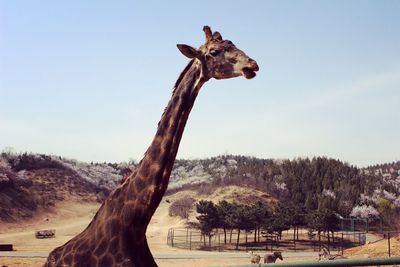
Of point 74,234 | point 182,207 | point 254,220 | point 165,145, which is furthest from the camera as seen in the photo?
point 182,207

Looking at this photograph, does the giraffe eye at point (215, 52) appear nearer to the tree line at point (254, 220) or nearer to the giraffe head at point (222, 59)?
the giraffe head at point (222, 59)

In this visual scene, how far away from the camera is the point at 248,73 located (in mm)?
4867

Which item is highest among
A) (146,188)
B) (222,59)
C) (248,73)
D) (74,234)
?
(222,59)

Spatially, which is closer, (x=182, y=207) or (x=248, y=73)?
(x=248, y=73)

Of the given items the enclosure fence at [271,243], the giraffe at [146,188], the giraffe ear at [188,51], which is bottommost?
the enclosure fence at [271,243]

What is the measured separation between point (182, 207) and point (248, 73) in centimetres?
5169

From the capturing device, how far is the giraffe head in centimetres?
493

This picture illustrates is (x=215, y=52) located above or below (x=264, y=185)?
below

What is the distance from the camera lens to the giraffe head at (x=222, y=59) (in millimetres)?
4930

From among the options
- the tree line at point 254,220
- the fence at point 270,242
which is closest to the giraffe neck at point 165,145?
the fence at point 270,242

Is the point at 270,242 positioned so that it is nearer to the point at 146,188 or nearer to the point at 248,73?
the point at 248,73

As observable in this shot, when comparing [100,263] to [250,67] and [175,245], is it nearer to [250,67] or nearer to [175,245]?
[250,67]

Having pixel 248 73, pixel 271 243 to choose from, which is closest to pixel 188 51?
pixel 248 73

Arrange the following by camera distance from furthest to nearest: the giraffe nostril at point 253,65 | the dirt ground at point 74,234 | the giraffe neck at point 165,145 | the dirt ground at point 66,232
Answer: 1. the dirt ground at point 66,232
2. the dirt ground at point 74,234
3. the giraffe nostril at point 253,65
4. the giraffe neck at point 165,145
